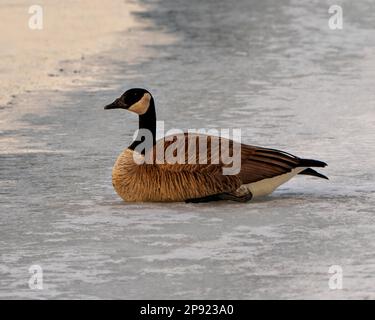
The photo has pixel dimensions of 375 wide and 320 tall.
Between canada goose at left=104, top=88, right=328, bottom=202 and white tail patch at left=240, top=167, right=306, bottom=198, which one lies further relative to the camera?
white tail patch at left=240, top=167, right=306, bottom=198

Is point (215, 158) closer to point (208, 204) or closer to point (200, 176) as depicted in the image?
point (200, 176)

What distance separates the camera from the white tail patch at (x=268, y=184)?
9773mm

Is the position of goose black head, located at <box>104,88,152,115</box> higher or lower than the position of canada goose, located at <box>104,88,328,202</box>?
higher

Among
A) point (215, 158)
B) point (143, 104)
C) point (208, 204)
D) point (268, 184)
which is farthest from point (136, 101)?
point (268, 184)

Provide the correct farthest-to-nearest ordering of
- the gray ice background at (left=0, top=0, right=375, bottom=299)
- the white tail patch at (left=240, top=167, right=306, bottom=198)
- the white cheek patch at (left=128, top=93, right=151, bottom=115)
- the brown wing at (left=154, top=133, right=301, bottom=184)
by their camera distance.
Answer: the white cheek patch at (left=128, top=93, right=151, bottom=115) < the white tail patch at (left=240, top=167, right=306, bottom=198) < the brown wing at (left=154, top=133, right=301, bottom=184) < the gray ice background at (left=0, top=0, right=375, bottom=299)

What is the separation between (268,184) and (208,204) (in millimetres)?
449

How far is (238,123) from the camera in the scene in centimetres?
1355

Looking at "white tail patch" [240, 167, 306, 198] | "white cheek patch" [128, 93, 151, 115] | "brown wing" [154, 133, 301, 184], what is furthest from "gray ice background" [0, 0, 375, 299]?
"white cheek patch" [128, 93, 151, 115]

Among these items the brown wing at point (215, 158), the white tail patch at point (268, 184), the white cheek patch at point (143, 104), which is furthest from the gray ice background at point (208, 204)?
the white cheek patch at point (143, 104)

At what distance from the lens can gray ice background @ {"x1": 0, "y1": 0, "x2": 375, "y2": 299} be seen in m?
7.95

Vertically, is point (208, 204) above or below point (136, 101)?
below

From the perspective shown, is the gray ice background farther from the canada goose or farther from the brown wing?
the brown wing

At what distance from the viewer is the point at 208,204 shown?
32.3 feet

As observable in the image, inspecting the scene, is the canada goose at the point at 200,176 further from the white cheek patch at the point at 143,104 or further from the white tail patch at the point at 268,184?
the white cheek patch at the point at 143,104
